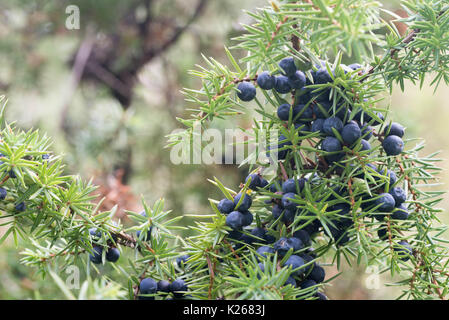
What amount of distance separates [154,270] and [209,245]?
10cm

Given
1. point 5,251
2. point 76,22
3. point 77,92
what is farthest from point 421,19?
point 77,92

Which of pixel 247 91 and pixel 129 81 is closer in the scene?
pixel 247 91

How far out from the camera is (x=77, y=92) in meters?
1.94

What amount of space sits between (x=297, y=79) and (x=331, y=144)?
82 millimetres

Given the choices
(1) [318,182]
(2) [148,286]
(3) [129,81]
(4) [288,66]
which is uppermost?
(3) [129,81]

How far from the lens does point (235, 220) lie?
0.45 m

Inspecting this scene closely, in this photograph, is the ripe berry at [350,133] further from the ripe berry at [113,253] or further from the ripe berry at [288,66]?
the ripe berry at [113,253]

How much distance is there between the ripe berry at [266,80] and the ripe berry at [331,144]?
0.09m

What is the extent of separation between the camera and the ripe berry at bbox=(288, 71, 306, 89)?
0.44 metres

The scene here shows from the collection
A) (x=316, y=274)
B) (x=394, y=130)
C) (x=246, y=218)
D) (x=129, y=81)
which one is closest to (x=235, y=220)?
(x=246, y=218)

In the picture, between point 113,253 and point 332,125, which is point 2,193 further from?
point 332,125
